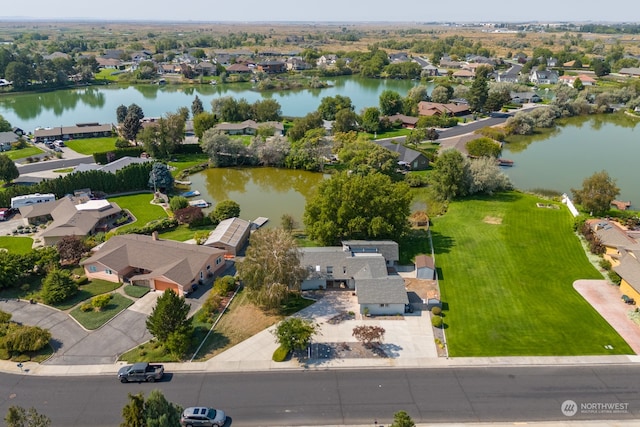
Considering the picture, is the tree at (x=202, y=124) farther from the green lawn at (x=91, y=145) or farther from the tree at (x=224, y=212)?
the tree at (x=224, y=212)

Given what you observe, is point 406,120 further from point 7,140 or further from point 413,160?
point 7,140

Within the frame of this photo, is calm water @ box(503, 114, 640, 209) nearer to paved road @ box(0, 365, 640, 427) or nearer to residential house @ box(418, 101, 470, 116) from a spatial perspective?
residential house @ box(418, 101, 470, 116)

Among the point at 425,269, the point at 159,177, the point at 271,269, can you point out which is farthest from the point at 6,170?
the point at 425,269

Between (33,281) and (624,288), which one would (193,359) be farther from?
(624,288)

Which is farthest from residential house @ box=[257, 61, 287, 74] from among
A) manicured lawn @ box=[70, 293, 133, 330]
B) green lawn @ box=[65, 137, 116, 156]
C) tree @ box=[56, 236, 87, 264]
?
manicured lawn @ box=[70, 293, 133, 330]

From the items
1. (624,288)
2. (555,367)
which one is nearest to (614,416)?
(555,367)

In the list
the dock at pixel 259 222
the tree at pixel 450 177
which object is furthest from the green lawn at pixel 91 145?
the tree at pixel 450 177
